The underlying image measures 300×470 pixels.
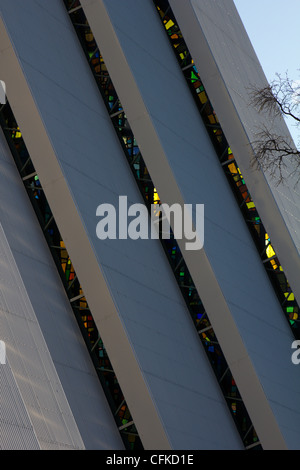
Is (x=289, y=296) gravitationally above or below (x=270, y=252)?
below

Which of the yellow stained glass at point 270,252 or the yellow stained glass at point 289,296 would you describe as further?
the yellow stained glass at point 270,252

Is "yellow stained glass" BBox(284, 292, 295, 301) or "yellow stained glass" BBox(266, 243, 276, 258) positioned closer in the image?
"yellow stained glass" BBox(284, 292, 295, 301)

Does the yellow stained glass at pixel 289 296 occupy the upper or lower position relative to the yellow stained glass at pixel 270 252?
lower

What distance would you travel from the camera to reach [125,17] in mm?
28531

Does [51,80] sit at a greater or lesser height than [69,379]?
greater

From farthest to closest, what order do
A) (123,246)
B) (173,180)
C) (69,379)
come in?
(173,180)
(123,246)
(69,379)

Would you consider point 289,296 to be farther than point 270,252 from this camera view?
No

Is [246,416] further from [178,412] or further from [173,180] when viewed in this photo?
[173,180]

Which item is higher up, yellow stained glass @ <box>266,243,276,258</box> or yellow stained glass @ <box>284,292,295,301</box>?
yellow stained glass @ <box>266,243,276,258</box>

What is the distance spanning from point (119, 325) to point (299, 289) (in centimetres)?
783

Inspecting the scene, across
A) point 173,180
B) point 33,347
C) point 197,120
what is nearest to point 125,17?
point 197,120

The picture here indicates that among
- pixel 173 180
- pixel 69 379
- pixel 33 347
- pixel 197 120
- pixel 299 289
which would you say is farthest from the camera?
pixel 197 120

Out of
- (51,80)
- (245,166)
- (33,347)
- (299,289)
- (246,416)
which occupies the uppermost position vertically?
(51,80)

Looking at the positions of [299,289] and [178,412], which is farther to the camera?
[299,289]
